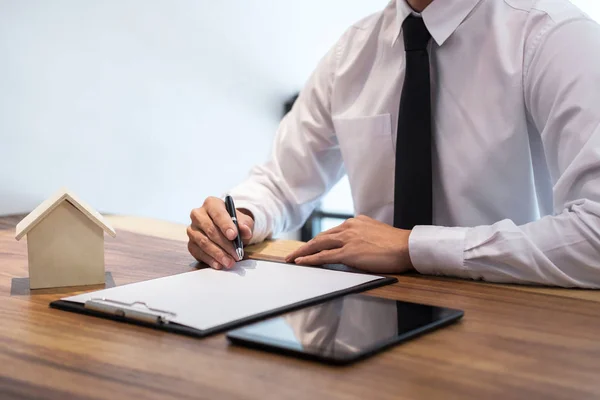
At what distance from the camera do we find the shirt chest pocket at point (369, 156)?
65.4 inches

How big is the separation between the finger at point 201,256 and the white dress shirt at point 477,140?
200mm

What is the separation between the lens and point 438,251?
1.23 metres

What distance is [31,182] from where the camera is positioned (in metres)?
2.15

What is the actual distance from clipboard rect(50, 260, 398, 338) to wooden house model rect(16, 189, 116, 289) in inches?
4.3

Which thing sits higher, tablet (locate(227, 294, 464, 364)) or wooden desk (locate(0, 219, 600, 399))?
tablet (locate(227, 294, 464, 364))

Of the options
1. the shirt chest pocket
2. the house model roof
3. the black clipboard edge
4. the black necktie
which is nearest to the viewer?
the black clipboard edge

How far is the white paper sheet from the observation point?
37.7 inches

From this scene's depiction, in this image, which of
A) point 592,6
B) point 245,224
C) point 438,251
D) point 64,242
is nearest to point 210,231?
point 245,224

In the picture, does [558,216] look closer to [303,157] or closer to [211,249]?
[211,249]

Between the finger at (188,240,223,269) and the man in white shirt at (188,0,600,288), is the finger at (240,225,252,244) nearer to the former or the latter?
the man in white shirt at (188,0,600,288)

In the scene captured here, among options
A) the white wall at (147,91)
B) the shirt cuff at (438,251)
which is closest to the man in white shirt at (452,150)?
the shirt cuff at (438,251)

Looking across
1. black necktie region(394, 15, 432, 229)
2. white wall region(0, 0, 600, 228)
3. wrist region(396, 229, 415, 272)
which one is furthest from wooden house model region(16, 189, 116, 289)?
white wall region(0, 0, 600, 228)

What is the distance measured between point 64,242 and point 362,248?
487 mm

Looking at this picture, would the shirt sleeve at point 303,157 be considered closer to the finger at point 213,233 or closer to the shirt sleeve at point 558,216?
the finger at point 213,233
